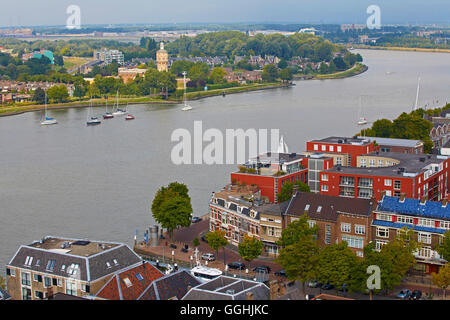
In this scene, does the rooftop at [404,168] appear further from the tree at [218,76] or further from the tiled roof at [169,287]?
the tree at [218,76]

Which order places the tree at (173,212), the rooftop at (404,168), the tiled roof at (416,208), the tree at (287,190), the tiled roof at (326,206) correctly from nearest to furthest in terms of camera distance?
the tiled roof at (416,208) → the tiled roof at (326,206) → the tree at (173,212) → the tree at (287,190) → the rooftop at (404,168)

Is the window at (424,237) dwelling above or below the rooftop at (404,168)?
below

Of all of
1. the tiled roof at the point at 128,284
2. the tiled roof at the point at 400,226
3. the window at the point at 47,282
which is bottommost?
the window at the point at 47,282

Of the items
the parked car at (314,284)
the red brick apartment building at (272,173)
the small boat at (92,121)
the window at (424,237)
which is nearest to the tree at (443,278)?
the window at (424,237)

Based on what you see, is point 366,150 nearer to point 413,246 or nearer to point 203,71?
point 413,246
